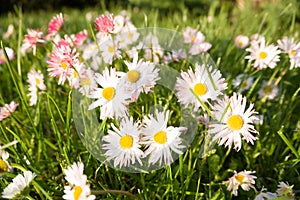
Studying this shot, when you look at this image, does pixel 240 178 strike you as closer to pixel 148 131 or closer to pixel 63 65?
pixel 148 131

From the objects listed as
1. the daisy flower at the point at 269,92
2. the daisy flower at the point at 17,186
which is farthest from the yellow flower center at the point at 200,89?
the daisy flower at the point at 269,92

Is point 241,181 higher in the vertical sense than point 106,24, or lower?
lower

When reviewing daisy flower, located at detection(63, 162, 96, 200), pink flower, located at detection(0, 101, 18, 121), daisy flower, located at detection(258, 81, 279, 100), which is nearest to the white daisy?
daisy flower, located at detection(63, 162, 96, 200)

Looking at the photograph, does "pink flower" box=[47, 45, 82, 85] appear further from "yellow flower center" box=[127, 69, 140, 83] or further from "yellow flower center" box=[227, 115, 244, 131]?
"yellow flower center" box=[227, 115, 244, 131]

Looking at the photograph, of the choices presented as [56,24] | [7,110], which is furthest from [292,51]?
[7,110]

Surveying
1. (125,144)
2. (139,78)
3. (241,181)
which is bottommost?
(241,181)

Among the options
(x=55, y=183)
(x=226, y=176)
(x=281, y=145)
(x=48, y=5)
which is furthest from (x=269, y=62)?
(x=48, y=5)

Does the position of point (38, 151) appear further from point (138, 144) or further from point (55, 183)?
point (138, 144)
